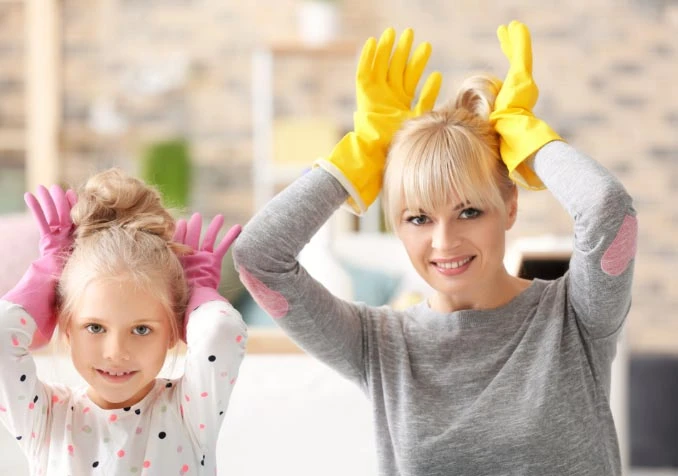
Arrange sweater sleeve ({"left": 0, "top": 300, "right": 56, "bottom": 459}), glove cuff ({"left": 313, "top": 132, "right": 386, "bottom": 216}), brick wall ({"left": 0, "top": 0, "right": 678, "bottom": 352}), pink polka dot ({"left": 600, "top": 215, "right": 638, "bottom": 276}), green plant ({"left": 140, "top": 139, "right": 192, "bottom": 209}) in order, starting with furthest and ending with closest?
brick wall ({"left": 0, "top": 0, "right": 678, "bottom": 352})
green plant ({"left": 140, "top": 139, "right": 192, "bottom": 209})
glove cuff ({"left": 313, "top": 132, "right": 386, "bottom": 216})
pink polka dot ({"left": 600, "top": 215, "right": 638, "bottom": 276})
sweater sleeve ({"left": 0, "top": 300, "right": 56, "bottom": 459})

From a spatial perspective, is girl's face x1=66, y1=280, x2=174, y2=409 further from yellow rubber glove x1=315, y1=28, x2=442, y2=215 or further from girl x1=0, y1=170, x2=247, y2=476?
yellow rubber glove x1=315, y1=28, x2=442, y2=215

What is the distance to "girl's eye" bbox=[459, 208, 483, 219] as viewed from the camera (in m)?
1.32

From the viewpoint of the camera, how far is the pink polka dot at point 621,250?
49.0 inches

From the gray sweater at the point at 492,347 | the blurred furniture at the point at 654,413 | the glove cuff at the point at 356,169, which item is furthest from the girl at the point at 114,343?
the blurred furniture at the point at 654,413

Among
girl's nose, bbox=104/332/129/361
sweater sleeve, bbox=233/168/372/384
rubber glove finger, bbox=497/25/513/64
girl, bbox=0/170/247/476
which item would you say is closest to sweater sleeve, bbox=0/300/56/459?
girl, bbox=0/170/247/476

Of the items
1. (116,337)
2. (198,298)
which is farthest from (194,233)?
(116,337)

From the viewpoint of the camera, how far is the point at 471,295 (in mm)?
1384

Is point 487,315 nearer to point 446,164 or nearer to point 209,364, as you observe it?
point 446,164

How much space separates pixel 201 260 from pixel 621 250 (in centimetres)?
61

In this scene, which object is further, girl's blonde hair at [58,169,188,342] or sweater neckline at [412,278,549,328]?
sweater neckline at [412,278,549,328]

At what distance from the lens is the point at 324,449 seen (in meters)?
1.68

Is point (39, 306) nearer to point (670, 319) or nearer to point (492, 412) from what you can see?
point (492, 412)

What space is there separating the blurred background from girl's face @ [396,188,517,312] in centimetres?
347

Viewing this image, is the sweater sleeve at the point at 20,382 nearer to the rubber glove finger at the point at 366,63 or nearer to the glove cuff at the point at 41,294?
the glove cuff at the point at 41,294
